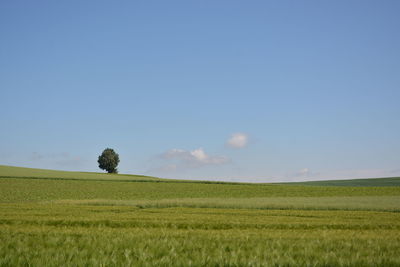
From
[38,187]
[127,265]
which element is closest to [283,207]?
[127,265]

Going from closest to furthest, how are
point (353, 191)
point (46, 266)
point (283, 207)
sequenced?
point (46, 266) < point (283, 207) < point (353, 191)

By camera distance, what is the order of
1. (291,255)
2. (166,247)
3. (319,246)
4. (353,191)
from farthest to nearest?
(353,191) < (319,246) < (166,247) < (291,255)

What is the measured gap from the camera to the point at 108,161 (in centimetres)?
9550

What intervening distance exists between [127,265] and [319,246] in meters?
4.43

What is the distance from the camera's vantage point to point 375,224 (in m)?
15.5

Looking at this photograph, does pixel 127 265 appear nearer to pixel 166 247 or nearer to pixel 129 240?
pixel 166 247

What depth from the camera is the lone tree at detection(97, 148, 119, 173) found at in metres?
95.6

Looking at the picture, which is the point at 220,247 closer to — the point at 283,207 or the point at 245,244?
the point at 245,244

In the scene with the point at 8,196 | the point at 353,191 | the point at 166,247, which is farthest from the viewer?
the point at 353,191

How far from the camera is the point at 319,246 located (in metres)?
8.21

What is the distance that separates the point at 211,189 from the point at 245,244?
38.9m

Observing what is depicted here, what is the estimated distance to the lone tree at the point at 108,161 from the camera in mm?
95625

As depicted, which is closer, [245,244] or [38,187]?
[245,244]

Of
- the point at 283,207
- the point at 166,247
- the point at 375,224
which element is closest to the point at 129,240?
the point at 166,247
